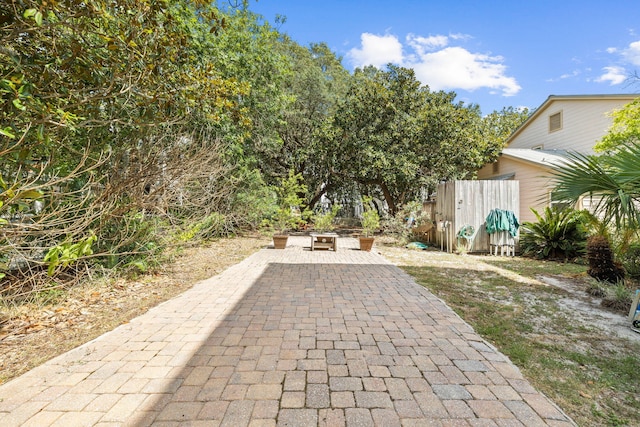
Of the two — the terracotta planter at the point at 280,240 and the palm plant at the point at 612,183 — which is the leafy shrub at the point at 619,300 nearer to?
the palm plant at the point at 612,183

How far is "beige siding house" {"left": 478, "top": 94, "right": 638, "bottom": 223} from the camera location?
40.3 ft

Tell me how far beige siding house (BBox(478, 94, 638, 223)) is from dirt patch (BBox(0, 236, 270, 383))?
1270cm

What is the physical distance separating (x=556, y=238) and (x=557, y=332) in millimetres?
6291

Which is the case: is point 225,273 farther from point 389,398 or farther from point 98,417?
point 389,398

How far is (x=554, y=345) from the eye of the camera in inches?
116

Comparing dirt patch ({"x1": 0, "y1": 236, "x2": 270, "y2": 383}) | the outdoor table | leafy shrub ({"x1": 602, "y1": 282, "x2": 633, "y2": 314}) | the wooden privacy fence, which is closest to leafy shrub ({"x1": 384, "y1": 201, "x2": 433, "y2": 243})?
the wooden privacy fence

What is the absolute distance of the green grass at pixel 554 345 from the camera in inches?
81.9

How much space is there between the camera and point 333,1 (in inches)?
349

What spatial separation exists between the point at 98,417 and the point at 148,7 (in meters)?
4.05

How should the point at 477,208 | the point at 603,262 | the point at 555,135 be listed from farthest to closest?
the point at 555,135 < the point at 477,208 < the point at 603,262

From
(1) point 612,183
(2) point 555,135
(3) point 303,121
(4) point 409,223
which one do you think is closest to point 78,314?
(1) point 612,183

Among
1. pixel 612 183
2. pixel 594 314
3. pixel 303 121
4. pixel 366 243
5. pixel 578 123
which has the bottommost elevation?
pixel 594 314

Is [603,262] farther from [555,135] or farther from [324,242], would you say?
[555,135]

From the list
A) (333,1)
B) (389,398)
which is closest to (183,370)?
(389,398)
